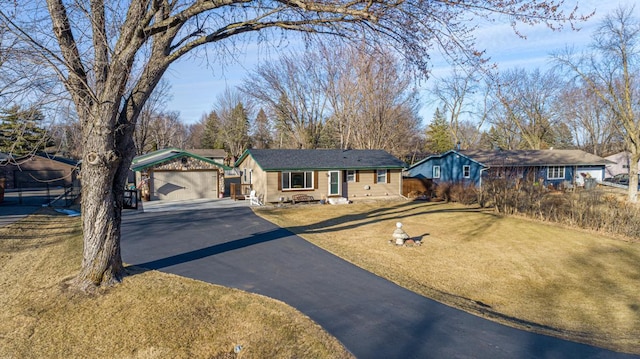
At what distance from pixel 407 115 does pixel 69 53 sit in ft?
117

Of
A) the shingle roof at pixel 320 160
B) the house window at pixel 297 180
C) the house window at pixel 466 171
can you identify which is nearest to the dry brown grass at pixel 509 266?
the house window at pixel 297 180

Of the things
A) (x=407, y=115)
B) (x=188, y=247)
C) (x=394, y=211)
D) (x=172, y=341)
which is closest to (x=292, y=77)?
(x=407, y=115)

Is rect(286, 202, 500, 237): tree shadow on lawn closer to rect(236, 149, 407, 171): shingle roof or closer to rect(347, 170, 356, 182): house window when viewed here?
rect(347, 170, 356, 182): house window

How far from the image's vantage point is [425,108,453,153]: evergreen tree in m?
56.4

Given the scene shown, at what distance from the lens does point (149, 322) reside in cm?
604

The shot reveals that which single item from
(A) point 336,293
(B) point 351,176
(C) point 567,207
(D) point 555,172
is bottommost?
(A) point 336,293

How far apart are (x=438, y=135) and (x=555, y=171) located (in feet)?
85.7

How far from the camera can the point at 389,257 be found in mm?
11039

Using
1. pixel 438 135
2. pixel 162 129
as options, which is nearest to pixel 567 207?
pixel 438 135

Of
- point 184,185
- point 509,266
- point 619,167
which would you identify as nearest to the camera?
point 509,266

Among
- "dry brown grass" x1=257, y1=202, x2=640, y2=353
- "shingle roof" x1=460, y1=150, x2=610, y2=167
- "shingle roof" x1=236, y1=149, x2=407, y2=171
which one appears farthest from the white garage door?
"shingle roof" x1=460, y1=150, x2=610, y2=167

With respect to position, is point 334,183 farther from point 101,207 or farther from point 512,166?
point 101,207

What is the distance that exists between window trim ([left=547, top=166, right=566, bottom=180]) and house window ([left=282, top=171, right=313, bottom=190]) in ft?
73.4

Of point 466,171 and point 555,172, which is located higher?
point 466,171
